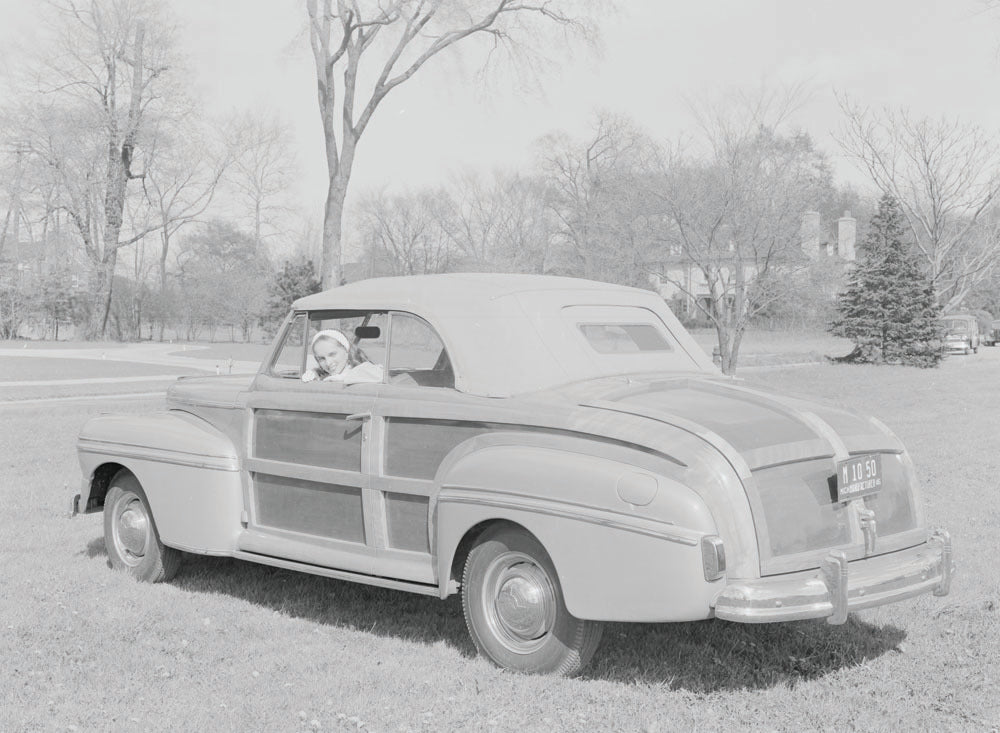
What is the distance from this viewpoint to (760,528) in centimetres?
391

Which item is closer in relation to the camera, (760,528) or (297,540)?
(760,528)

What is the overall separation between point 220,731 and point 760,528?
217 cm

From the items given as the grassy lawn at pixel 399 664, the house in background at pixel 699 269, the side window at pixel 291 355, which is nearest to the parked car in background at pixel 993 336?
the house in background at pixel 699 269

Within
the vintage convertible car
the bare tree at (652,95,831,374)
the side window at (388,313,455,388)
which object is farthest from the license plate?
the bare tree at (652,95,831,374)

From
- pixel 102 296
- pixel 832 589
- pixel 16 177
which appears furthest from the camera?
pixel 102 296

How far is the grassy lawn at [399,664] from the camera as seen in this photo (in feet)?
13.0

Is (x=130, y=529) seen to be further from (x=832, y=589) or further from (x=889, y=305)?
(x=889, y=305)

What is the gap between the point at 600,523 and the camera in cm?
400

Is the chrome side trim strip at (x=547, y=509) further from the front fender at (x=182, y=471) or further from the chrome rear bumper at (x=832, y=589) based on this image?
the front fender at (x=182, y=471)

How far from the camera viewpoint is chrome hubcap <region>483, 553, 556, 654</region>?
4.30 meters

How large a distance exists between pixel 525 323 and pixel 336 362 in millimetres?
1173

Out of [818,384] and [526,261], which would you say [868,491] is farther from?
[526,261]

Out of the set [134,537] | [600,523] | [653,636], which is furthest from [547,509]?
[134,537]

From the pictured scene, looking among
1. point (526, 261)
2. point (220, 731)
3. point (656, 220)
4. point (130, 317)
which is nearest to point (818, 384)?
point (656, 220)
